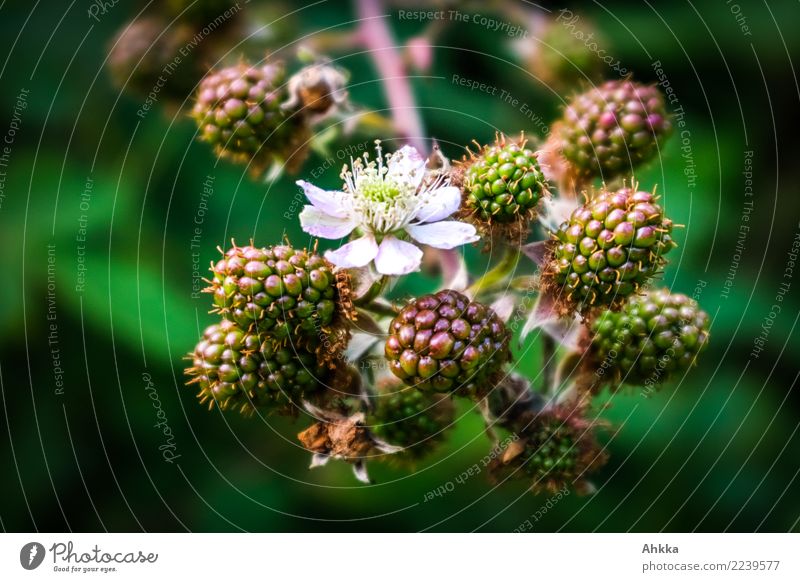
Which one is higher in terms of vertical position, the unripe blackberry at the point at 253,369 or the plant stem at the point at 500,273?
the plant stem at the point at 500,273

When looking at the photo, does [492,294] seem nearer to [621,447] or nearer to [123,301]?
[621,447]

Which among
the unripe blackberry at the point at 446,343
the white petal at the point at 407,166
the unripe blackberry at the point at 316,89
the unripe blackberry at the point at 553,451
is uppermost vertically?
the unripe blackberry at the point at 316,89

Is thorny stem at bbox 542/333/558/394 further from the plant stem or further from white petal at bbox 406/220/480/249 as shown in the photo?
white petal at bbox 406/220/480/249

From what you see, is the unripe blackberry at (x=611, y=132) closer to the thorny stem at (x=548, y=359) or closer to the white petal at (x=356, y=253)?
the thorny stem at (x=548, y=359)

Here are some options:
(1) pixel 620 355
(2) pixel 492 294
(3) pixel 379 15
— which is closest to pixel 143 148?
(3) pixel 379 15
